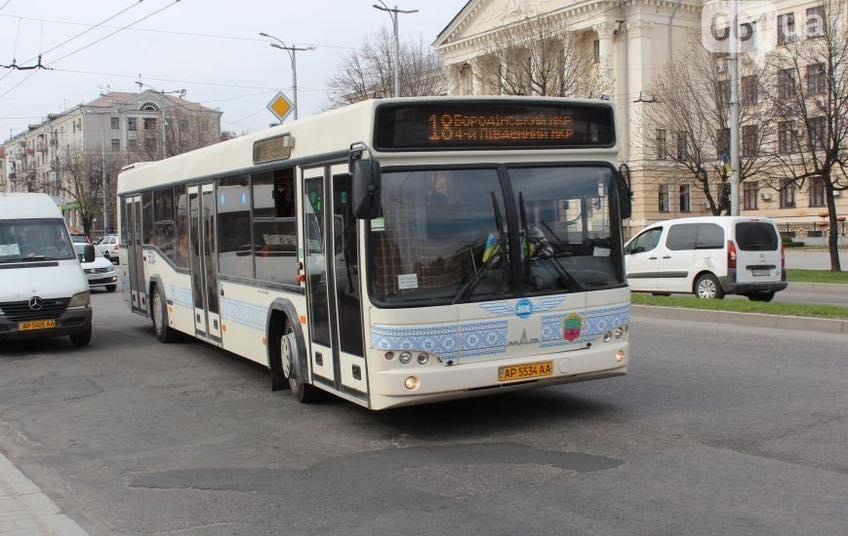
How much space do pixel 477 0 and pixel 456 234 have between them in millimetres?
61434

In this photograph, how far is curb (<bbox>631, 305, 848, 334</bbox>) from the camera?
44.2 feet

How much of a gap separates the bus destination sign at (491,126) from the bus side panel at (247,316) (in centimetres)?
226

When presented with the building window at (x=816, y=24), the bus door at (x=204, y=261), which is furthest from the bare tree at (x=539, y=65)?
the bus door at (x=204, y=261)

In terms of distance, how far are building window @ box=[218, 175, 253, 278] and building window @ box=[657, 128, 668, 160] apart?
3027 cm

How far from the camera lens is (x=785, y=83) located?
29828mm

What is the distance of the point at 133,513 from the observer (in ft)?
20.1

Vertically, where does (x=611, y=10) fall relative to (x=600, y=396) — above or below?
above

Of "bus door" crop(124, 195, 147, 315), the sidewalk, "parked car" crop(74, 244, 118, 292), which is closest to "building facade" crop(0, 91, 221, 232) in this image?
"parked car" crop(74, 244, 118, 292)

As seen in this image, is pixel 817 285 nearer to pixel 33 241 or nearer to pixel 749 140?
pixel 749 140

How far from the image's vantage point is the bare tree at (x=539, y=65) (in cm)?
4100

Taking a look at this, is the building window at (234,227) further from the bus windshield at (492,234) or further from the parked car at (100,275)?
the parked car at (100,275)

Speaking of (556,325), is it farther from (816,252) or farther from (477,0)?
(477,0)

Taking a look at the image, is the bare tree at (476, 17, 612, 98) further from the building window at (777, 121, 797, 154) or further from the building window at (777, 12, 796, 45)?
the building window at (777, 12, 796, 45)

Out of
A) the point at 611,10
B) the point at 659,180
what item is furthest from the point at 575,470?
the point at 611,10
